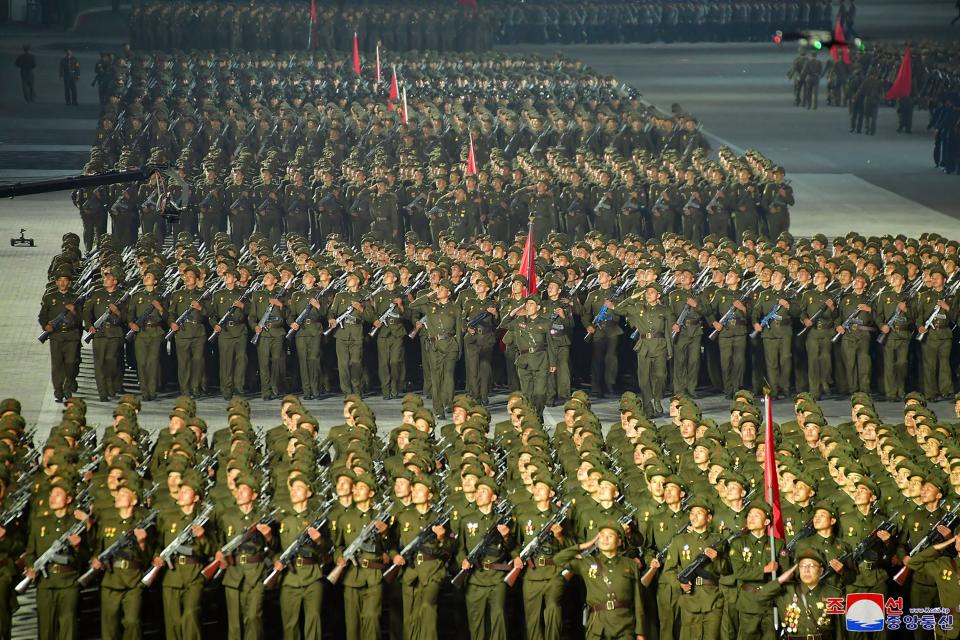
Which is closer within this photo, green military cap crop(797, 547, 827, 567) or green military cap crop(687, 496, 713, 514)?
green military cap crop(797, 547, 827, 567)

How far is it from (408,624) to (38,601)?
276 cm

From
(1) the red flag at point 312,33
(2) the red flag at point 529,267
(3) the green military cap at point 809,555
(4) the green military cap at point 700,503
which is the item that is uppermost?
(1) the red flag at point 312,33

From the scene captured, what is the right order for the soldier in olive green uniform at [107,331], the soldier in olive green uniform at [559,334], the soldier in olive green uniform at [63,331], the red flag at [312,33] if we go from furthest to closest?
the red flag at [312,33]
the soldier in olive green uniform at [107,331]
the soldier in olive green uniform at [63,331]
the soldier in olive green uniform at [559,334]

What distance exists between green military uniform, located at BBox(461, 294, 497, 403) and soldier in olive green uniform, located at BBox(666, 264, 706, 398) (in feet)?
6.78

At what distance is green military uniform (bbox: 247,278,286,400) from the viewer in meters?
21.4

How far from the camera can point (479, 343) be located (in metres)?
21.2

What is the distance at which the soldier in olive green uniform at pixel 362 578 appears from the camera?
13.8m

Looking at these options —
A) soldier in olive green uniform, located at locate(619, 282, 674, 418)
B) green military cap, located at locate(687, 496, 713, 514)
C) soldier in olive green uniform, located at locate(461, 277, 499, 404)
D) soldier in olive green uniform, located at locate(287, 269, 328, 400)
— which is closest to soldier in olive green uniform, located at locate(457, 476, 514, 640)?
green military cap, located at locate(687, 496, 713, 514)

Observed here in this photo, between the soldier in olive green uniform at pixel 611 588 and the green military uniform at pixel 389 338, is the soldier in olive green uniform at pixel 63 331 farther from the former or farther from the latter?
the soldier in olive green uniform at pixel 611 588

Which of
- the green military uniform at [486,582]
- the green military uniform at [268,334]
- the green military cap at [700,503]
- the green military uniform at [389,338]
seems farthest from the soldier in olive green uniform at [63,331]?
the green military cap at [700,503]

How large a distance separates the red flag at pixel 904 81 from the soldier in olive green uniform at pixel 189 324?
81.1 feet

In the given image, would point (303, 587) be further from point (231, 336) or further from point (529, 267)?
point (529, 267)

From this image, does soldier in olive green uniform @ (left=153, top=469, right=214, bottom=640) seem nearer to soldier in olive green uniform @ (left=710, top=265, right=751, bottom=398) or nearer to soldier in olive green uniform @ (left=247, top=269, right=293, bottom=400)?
soldier in olive green uniform @ (left=247, top=269, right=293, bottom=400)

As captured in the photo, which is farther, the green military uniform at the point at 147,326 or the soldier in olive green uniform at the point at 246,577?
the green military uniform at the point at 147,326
